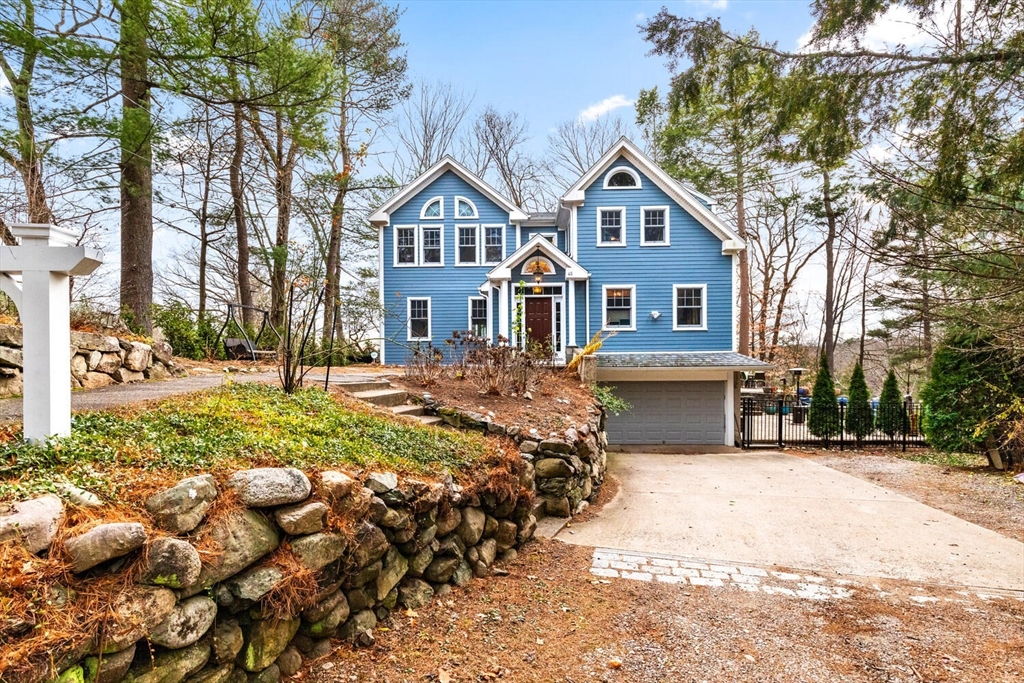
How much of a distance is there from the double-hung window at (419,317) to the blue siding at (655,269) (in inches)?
183

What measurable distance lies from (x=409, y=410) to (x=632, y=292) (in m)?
9.74

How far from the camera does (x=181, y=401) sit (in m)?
4.27

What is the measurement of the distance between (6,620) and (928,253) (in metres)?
6.97

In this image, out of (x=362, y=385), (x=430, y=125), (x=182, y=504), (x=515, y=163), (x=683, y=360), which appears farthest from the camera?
(x=515, y=163)

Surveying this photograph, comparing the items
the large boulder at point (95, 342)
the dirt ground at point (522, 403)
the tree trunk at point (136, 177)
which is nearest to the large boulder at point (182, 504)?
the dirt ground at point (522, 403)

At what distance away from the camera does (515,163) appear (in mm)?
22531

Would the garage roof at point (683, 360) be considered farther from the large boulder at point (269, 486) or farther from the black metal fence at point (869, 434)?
the large boulder at point (269, 486)

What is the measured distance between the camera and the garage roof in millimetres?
13109

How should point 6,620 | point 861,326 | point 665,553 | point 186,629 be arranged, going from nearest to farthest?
point 6,620
point 186,629
point 665,553
point 861,326

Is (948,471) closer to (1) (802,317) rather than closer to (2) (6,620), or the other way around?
(2) (6,620)

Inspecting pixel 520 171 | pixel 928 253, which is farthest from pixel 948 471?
pixel 520 171

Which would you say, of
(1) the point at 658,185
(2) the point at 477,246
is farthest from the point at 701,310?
(2) the point at 477,246

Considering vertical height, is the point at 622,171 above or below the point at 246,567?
above

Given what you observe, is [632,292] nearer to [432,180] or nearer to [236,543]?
[432,180]
